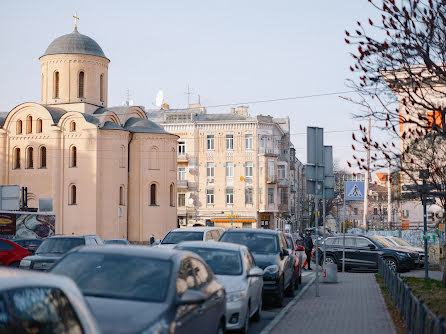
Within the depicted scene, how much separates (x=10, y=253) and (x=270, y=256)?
42.9 ft

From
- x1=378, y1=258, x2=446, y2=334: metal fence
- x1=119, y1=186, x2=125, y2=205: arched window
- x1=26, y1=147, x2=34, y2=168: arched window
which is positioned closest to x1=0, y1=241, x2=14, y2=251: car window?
x1=378, y1=258, x2=446, y2=334: metal fence

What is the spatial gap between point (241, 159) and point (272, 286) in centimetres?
5536

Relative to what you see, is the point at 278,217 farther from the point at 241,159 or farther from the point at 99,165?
the point at 99,165

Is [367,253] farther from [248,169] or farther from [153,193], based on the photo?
[248,169]

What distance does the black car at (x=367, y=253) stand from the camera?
1196 inches

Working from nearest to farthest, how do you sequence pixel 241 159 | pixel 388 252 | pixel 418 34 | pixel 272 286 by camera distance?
pixel 418 34
pixel 272 286
pixel 388 252
pixel 241 159

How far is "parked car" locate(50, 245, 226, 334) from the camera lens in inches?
263

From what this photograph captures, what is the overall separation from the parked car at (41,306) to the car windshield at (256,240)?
13.1 meters

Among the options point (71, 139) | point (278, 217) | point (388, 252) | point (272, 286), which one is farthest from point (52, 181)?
point (272, 286)

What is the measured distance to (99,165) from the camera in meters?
59.2

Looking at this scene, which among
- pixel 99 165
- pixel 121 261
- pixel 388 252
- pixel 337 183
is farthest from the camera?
pixel 337 183

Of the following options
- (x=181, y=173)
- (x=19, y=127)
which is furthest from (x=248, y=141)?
(x=19, y=127)

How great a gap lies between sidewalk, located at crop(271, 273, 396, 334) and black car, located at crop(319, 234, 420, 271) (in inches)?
347

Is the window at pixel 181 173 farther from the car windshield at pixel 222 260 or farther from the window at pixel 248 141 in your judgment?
the car windshield at pixel 222 260
